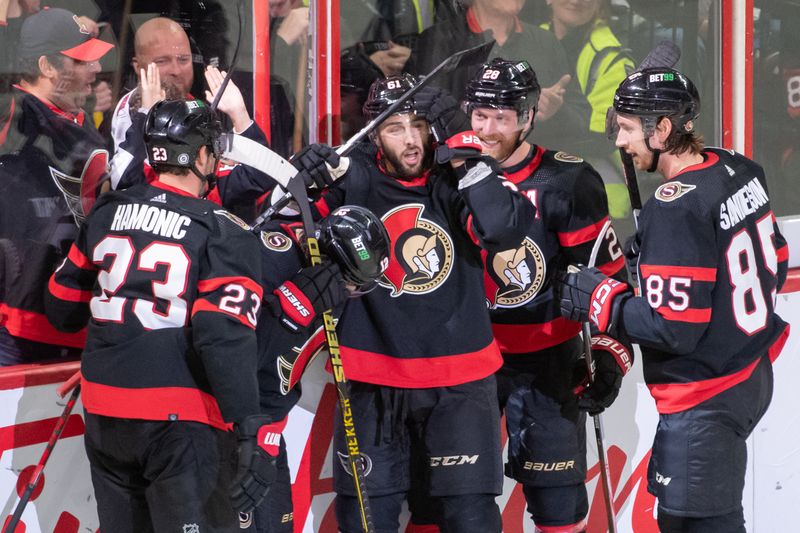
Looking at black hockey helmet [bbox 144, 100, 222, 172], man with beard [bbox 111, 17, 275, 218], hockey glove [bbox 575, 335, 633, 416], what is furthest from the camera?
hockey glove [bbox 575, 335, 633, 416]

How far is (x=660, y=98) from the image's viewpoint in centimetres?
267

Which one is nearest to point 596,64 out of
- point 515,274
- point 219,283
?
point 515,274

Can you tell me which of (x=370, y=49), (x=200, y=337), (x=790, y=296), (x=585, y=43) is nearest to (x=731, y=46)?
(x=585, y=43)

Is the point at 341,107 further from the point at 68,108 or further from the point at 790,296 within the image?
the point at 790,296

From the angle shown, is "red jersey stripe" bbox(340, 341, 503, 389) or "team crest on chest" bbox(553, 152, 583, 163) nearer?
"red jersey stripe" bbox(340, 341, 503, 389)

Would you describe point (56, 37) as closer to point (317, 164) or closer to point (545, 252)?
point (317, 164)

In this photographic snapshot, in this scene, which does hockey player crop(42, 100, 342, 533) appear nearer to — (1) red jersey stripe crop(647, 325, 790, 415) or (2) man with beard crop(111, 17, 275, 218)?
(2) man with beard crop(111, 17, 275, 218)

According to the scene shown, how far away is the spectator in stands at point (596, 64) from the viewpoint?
3.79 m

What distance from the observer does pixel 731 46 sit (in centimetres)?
403

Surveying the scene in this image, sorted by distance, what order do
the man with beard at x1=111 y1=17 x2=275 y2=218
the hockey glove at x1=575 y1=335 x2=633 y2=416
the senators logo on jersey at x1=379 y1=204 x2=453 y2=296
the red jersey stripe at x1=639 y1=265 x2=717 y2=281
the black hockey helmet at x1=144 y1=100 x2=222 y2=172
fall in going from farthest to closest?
the hockey glove at x1=575 y1=335 x2=633 y2=416
the man with beard at x1=111 y1=17 x2=275 y2=218
the senators logo on jersey at x1=379 y1=204 x2=453 y2=296
the red jersey stripe at x1=639 y1=265 x2=717 y2=281
the black hockey helmet at x1=144 y1=100 x2=222 y2=172

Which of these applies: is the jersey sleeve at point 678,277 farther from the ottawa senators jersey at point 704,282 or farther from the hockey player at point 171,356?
the hockey player at point 171,356

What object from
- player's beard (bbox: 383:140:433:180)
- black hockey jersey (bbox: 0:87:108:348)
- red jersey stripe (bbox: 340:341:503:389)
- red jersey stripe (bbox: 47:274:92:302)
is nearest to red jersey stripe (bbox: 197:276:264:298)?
red jersey stripe (bbox: 47:274:92:302)

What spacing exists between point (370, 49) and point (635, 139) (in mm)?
972

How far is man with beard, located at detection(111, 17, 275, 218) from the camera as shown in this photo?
9.43ft
